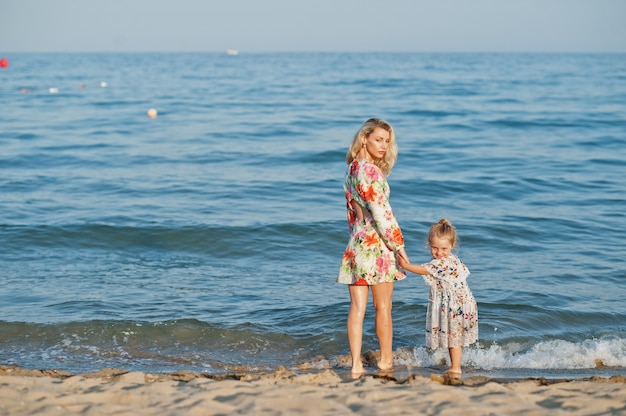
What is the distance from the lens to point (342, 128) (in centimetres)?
2198

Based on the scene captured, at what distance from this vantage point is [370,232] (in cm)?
524

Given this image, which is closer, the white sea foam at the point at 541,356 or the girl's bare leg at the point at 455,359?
the girl's bare leg at the point at 455,359

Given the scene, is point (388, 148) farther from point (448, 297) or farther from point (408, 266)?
point (448, 297)

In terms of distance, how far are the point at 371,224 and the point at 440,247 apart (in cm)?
56

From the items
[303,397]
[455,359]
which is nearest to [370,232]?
[455,359]

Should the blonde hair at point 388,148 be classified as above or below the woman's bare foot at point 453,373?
above

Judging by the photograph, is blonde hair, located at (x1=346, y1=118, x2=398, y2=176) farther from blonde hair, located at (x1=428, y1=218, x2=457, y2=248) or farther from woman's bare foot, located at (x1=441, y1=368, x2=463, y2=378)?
woman's bare foot, located at (x1=441, y1=368, x2=463, y2=378)

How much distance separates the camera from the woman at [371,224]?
509 cm

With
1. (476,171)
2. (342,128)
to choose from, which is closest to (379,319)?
(476,171)

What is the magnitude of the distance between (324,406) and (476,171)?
11.5 meters

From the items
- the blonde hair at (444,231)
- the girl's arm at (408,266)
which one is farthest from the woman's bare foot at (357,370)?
the blonde hair at (444,231)

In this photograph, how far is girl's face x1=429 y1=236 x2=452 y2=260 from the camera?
5371 millimetres

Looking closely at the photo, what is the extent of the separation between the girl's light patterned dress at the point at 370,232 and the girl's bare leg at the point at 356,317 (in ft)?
0.35

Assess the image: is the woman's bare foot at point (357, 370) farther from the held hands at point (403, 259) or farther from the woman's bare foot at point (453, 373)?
the held hands at point (403, 259)
